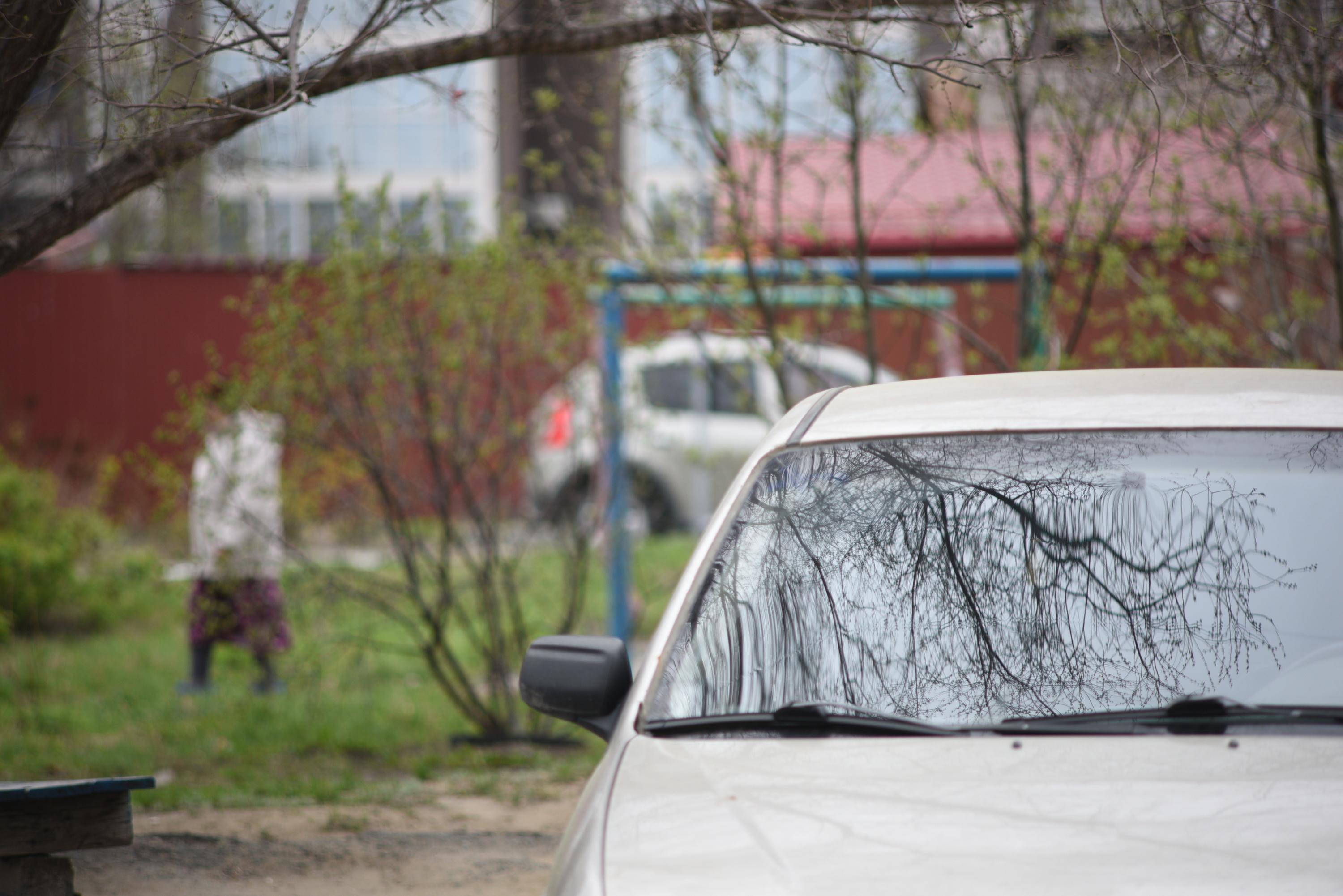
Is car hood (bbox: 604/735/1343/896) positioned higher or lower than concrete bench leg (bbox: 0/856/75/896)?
higher

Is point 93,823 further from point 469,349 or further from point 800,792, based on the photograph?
point 469,349

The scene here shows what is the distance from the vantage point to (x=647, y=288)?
6.96 metres

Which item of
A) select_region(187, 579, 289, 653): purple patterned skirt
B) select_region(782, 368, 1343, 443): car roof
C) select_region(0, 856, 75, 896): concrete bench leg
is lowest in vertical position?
select_region(0, 856, 75, 896): concrete bench leg

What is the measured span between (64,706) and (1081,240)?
621 cm

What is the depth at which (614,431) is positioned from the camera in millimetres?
7016

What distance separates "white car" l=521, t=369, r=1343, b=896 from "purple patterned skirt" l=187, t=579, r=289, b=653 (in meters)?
4.72

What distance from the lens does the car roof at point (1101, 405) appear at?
107 inches

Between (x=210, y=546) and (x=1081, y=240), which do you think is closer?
(x=1081, y=240)

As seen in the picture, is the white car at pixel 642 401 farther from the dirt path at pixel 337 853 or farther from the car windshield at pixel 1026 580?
the car windshield at pixel 1026 580

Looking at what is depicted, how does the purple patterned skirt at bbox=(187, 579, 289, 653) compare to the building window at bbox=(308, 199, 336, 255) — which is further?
the purple patterned skirt at bbox=(187, 579, 289, 653)

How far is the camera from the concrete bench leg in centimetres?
370

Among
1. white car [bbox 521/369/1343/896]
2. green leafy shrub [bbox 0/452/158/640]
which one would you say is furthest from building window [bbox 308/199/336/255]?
white car [bbox 521/369/1343/896]

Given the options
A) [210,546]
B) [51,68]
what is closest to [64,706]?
[210,546]

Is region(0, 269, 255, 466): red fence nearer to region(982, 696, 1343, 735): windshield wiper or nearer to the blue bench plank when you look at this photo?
the blue bench plank
